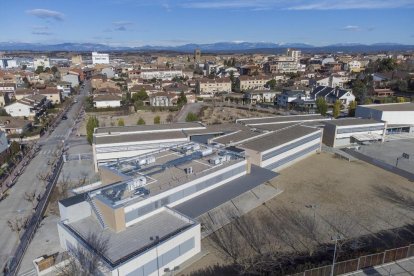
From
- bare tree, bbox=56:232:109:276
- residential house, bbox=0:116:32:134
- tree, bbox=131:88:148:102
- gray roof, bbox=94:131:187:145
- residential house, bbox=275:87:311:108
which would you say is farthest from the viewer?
tree, bbox=131:88:148:102

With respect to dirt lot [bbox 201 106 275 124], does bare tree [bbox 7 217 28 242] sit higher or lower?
lower

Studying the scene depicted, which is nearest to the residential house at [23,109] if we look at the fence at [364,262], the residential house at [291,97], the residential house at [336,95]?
the residential house at [291,97]

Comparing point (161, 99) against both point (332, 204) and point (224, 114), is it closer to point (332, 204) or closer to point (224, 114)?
point (224, 114)

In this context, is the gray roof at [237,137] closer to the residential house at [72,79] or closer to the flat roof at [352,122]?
the flat roof at [352,122]

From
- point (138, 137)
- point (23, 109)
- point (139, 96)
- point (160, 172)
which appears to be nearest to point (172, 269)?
point (160, 172)

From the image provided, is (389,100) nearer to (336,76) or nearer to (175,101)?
(336,76)

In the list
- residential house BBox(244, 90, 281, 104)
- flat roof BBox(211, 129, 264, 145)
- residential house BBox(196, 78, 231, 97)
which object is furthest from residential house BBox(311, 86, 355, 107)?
flat roof BBox(211, 129, 264, 145)

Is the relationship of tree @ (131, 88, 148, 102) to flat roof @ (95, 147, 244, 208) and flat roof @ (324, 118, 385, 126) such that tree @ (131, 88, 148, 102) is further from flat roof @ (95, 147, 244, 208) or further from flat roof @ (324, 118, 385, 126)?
flat roof @ (95, 147, 244, 208)
